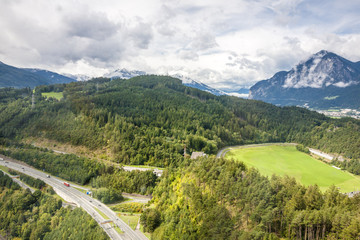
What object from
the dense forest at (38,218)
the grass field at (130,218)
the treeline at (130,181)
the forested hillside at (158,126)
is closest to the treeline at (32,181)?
the dense forest at (38,218)

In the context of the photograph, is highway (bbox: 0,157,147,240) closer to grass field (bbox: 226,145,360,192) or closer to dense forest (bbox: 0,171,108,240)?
dense forest (bbox: 0,171,108,240)

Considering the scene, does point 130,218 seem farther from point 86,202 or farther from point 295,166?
point 295,166

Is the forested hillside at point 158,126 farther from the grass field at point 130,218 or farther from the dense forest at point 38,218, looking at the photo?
the dense forest at point 38,218

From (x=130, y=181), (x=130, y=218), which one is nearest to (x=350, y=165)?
(x=130, y=181)

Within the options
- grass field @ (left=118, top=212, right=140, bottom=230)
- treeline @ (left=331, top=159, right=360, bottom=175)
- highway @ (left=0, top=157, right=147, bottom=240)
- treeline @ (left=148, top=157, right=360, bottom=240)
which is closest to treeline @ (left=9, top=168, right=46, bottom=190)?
highway @ (left=0, top=157, right=147, bottom=240)

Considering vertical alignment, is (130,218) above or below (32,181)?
above

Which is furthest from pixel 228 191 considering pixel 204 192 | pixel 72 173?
pixel 72 173
